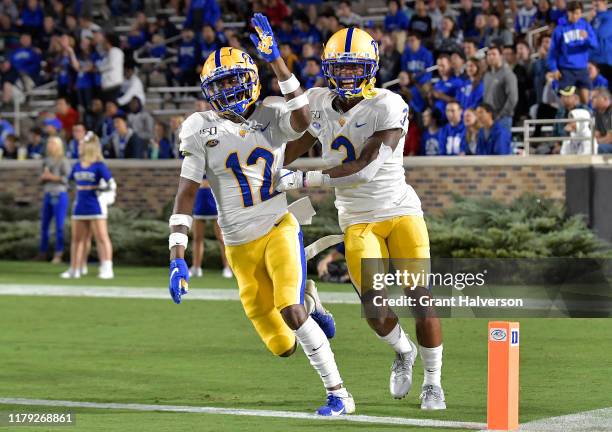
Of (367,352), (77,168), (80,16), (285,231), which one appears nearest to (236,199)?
(285,231)

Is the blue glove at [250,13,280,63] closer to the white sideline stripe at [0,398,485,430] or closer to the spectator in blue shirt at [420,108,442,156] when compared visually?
the white sideline stripe at [0,398,485,430]

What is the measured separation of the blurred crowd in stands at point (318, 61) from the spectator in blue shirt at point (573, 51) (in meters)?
0.02

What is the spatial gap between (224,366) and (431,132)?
10.5m

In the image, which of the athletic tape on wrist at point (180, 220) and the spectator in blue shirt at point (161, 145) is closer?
the athletic tape on wrist at point (180, 220)

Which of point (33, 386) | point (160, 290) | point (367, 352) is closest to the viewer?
point (33, 386)

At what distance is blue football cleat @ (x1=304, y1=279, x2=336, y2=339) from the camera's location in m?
8.96

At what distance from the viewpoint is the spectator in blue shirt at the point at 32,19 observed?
28.8m

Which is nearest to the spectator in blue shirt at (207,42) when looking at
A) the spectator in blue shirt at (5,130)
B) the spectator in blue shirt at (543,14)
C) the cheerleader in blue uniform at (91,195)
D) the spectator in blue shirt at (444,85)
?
the spectator in blue shirt at (5,130)

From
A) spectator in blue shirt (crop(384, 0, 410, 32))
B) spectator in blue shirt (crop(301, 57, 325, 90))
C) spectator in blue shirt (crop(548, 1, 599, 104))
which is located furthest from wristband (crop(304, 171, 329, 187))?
spectator in blue shirt (crop(384, 0, 410, 32))

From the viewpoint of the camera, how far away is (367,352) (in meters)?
11.5

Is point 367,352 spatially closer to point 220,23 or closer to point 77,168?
point 77,168

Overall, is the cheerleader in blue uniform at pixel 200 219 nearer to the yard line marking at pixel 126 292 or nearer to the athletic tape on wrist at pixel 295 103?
the yard line marking at pixel 126 292

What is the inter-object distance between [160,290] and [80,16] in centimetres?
1338

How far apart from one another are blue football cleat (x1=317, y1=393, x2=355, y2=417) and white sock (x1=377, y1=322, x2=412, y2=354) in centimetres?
81
